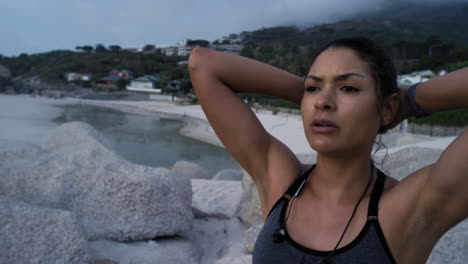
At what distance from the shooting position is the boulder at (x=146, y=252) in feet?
11.9

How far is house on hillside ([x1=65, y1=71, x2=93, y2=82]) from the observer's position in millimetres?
69625

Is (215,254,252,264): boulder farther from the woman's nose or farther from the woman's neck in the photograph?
the woman's nose

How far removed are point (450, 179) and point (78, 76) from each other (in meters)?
76.8

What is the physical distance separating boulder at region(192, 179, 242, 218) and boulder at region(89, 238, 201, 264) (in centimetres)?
110

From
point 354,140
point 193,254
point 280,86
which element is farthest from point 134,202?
point 354,140

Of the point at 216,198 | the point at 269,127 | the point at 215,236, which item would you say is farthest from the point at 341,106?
the point at 269,127

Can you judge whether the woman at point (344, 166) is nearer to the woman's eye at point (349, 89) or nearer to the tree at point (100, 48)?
the woman's eye at point (349, 89)

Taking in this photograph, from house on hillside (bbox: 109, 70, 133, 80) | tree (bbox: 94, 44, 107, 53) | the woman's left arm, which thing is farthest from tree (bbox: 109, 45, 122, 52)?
the woman's left arm

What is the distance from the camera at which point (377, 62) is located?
1.16 meters

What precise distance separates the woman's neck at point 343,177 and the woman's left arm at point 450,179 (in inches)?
7.5

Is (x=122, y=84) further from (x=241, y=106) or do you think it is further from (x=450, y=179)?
(x=450, y=179)

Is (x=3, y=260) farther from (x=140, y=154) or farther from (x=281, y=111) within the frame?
(x=281, y=111)

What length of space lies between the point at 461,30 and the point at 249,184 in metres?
107

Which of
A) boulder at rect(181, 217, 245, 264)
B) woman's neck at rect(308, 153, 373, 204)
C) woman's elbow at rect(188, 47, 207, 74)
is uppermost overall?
woman's elbow at rect(188, 47, 207, 74)
